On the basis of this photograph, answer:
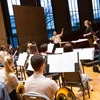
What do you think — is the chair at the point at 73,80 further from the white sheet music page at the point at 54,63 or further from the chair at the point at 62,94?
the chair at the point at 62,94

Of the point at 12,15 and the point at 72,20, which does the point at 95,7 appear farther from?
the point at 12,15

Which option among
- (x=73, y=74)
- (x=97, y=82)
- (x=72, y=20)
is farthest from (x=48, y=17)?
(x=73, y=74)

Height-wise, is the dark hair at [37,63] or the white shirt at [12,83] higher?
the dark hair at [37,63]

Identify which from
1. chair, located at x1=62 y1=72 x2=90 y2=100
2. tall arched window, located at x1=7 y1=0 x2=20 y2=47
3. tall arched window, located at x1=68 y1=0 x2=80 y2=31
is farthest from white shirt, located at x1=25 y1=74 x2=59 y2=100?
tall arched window, located at x1=68 y1=0 x2=80 y2=31

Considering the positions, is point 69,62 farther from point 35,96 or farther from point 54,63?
point 35,96

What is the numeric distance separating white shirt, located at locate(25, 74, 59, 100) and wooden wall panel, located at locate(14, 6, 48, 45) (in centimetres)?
1025

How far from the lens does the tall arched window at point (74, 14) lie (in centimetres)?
1530

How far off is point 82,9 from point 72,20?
1.08m

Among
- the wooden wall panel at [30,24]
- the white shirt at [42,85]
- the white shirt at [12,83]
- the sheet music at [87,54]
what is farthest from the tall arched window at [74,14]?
the white shirt at [42,85]

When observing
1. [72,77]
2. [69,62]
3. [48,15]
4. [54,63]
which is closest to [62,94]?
[69,62]

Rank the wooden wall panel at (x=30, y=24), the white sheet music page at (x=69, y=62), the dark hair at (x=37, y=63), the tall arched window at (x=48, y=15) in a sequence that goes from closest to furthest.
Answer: the dark hair at (x=37, y=63) < the white sheet music page at (x=69, y=62) < the wooden wall panel at (x=30, y=24) < the tall arched window at (x=48, y=15)

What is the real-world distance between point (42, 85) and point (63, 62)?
51.2 inches

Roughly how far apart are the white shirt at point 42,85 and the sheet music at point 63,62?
1123 millimetres

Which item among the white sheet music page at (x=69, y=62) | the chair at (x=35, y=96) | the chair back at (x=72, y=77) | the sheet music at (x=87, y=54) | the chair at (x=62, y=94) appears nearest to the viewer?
the chair at (x=35, y=96)
